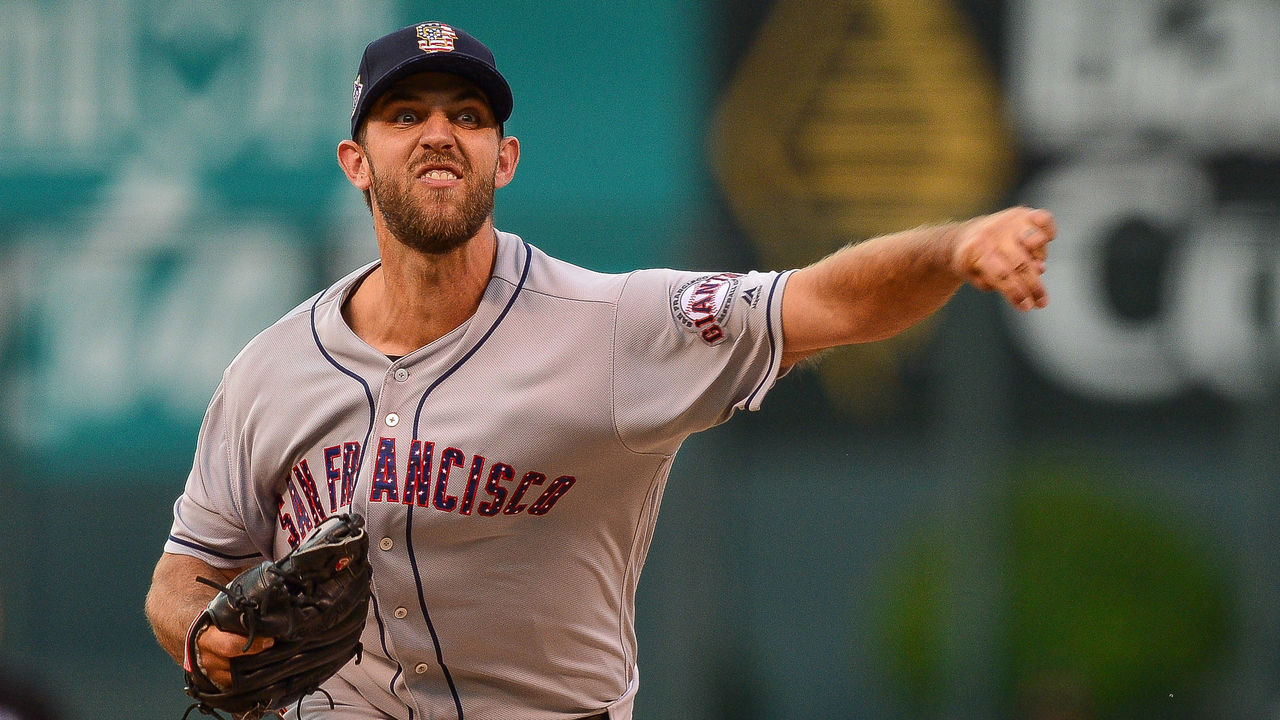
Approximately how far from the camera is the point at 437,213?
294 cm

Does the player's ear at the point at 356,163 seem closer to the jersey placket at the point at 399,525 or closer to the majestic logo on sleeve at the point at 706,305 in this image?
the jersey placket at the point at 399,525

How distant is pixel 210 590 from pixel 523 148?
4356 millimetres

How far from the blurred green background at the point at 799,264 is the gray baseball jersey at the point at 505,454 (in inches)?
157

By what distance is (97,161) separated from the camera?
727cm

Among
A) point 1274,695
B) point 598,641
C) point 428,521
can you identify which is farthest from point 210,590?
point 1274,695

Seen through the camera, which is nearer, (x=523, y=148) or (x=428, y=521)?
(x=428, y=521)

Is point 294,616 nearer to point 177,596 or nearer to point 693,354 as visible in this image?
point 177,596

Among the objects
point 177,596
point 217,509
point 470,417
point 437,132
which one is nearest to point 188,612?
point 177,596

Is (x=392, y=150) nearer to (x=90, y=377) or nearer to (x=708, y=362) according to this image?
(x=708, y=362)

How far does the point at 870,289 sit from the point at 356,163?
1.12 meters

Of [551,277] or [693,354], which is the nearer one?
[693,354]

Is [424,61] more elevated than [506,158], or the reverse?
[424,61]

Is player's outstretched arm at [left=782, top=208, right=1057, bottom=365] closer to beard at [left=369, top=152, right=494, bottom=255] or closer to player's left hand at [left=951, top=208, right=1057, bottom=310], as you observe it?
player's left hand at [left=951, top=208, right=1057, bottom=310]

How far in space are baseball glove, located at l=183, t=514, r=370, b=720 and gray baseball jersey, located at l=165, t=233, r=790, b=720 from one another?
0.17 m
